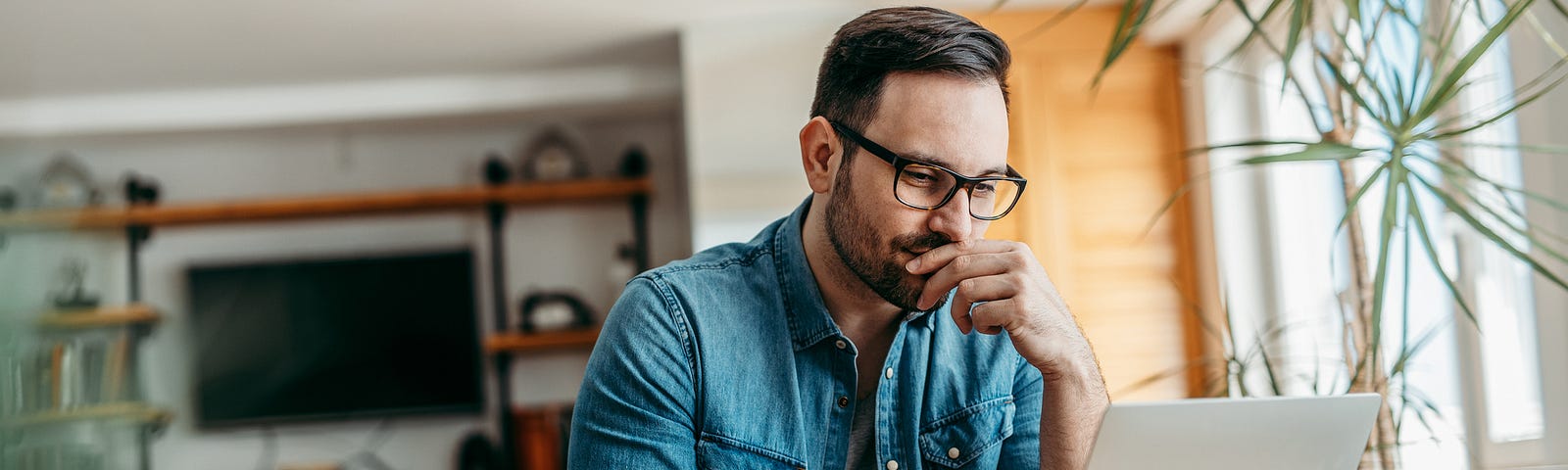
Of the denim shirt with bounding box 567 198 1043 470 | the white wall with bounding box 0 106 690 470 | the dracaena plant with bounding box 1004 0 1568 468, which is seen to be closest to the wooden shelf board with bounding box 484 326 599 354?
the white wall with bounding box 0 106 690 470

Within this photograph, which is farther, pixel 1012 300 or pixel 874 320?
pixel 874 320

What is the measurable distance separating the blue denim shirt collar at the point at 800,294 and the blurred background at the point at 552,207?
28.6 inches

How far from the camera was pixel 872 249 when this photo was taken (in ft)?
4.12

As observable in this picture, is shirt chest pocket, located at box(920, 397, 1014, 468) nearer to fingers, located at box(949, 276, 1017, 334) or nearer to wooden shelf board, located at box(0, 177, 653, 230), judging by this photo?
fingers, located at box(949, 276, 1017, 334)

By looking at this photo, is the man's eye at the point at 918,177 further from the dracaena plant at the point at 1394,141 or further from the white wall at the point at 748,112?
the white wall at the point at 748,112

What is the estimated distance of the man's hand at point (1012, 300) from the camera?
117 centimetres

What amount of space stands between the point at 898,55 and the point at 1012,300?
0.89ft

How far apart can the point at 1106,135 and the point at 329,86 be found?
2925mm

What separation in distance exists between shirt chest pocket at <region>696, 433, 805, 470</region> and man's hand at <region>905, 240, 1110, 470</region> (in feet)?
0.73

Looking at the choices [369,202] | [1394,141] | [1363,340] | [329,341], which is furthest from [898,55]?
[329,341]

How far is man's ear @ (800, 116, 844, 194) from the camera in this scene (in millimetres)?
1327

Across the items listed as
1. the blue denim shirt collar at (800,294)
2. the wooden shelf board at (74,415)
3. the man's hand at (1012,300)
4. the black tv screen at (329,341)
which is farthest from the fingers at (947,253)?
the black tv screen at (329,341)

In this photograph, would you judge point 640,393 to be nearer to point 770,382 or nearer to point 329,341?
point 770,382

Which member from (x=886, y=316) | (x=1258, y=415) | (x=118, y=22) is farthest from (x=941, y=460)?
(x=118, y=22)
